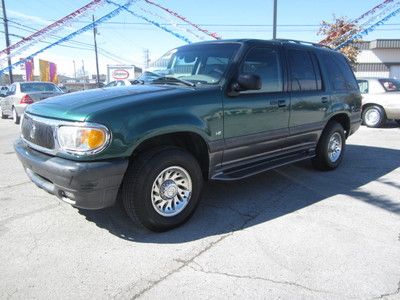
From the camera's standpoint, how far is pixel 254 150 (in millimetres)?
4672

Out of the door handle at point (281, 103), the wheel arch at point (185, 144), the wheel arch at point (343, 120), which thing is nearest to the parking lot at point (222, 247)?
the wheel arch at point (185, 144)

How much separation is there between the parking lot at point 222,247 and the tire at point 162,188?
0.58ft

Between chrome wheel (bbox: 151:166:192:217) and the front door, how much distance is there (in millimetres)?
614

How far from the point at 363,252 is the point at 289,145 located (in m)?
2.05

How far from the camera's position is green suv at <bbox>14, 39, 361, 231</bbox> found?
335cm

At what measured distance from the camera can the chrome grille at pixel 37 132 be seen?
3.56 metres

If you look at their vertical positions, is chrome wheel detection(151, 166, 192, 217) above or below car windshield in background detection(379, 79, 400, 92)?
below

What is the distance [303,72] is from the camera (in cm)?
539

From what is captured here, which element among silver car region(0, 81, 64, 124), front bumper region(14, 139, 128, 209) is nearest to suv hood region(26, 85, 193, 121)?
front bumper region(14, 139, 128, 209)

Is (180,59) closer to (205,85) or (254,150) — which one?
(205,85)

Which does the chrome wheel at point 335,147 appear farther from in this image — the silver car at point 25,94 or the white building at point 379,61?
the white building at point 379,61

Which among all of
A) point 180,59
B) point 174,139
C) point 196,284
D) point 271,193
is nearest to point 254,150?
point 271,193

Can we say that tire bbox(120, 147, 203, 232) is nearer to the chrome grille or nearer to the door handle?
the chrome grille

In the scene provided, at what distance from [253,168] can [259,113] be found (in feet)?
2.18
